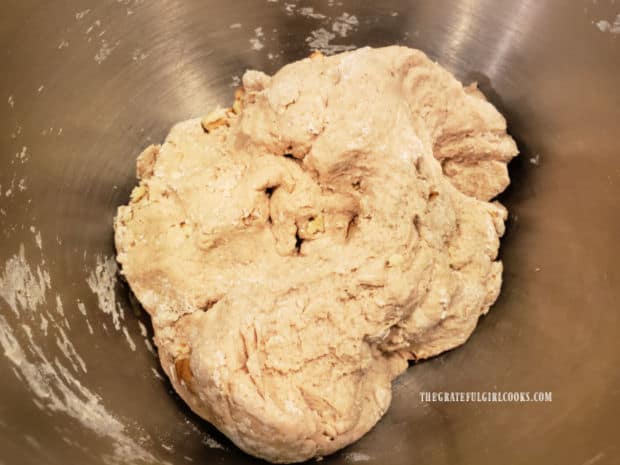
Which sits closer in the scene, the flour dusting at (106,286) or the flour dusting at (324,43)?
the flour dusting at (106,286)

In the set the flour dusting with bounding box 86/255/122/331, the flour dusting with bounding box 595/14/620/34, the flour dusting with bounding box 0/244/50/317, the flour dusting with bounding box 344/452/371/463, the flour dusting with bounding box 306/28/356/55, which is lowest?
the flour dusting with bounding box 344/452/371/463

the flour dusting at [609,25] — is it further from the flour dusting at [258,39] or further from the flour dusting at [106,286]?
the flour dusting at [106,286]

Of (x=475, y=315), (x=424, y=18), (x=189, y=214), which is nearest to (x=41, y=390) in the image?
(x=189, y=214)

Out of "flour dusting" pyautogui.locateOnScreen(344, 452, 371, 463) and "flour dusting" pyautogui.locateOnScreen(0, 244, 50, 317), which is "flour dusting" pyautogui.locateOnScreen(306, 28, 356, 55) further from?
"flour dusting" pyautogui.locateOnScreen(344, 452, 371, 463)

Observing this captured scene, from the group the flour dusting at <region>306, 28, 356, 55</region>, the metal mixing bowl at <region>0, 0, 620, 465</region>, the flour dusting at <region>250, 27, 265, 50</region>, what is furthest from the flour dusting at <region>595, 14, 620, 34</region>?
the flour dusting at <region>250, 27, 265, 50</region>

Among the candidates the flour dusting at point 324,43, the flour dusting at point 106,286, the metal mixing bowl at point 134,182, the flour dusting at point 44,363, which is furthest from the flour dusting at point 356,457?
the flour dusting at point 324,43

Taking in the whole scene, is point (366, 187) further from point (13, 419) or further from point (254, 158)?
point (13, 419)
